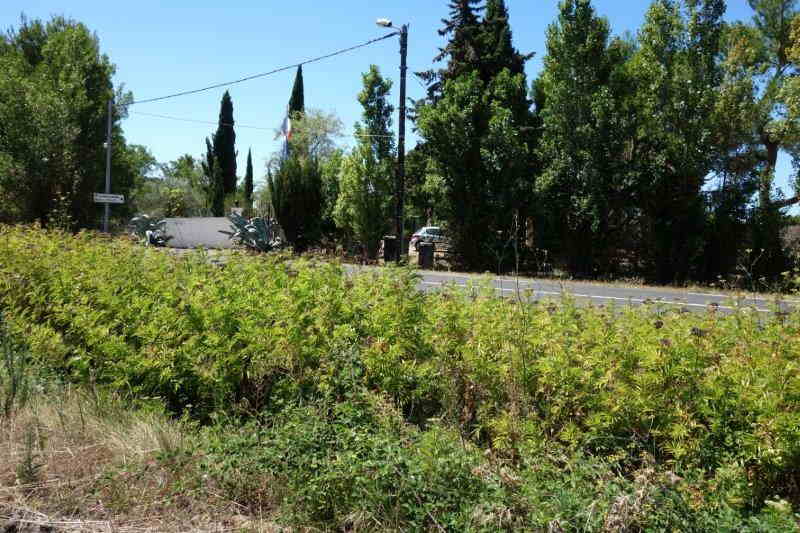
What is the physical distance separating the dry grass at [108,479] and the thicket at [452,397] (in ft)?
0.49

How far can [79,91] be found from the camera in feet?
88.2

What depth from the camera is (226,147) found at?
65.4 metres

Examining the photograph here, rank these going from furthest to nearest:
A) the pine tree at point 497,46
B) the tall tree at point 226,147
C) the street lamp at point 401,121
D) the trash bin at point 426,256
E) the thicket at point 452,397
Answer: the tall tree at point 226,147
the pine tree at point 497,46
the trash bin at point 426,256
the street lamp at point 401,121
the thicket at point 452,397

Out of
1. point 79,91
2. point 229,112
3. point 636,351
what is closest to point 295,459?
point 636,351

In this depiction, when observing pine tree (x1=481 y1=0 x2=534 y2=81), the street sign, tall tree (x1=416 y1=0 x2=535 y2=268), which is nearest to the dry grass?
tall tree (x1=416 y1=0 x2=535 y2=268)

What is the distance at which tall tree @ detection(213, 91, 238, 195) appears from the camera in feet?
211

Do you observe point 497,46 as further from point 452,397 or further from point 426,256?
point 452,397

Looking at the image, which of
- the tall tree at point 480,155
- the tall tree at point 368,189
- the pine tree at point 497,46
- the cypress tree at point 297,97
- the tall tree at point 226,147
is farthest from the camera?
the tall tree at point 226,147

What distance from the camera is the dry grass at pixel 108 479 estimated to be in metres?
3.37

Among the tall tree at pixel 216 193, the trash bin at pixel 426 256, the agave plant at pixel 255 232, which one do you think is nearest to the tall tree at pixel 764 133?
the trash bin at pixel 426 256

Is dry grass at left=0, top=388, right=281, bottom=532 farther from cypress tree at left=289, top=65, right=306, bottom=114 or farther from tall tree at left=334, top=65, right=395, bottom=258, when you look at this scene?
cypress tree at left=289, top=65, right=306, bottom=114

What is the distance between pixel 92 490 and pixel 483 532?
6.98 feet

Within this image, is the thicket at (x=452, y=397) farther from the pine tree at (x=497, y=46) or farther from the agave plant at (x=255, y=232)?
the pine tree at (x=497, y=46)

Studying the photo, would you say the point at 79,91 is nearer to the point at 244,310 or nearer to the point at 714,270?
the point at 714,270
